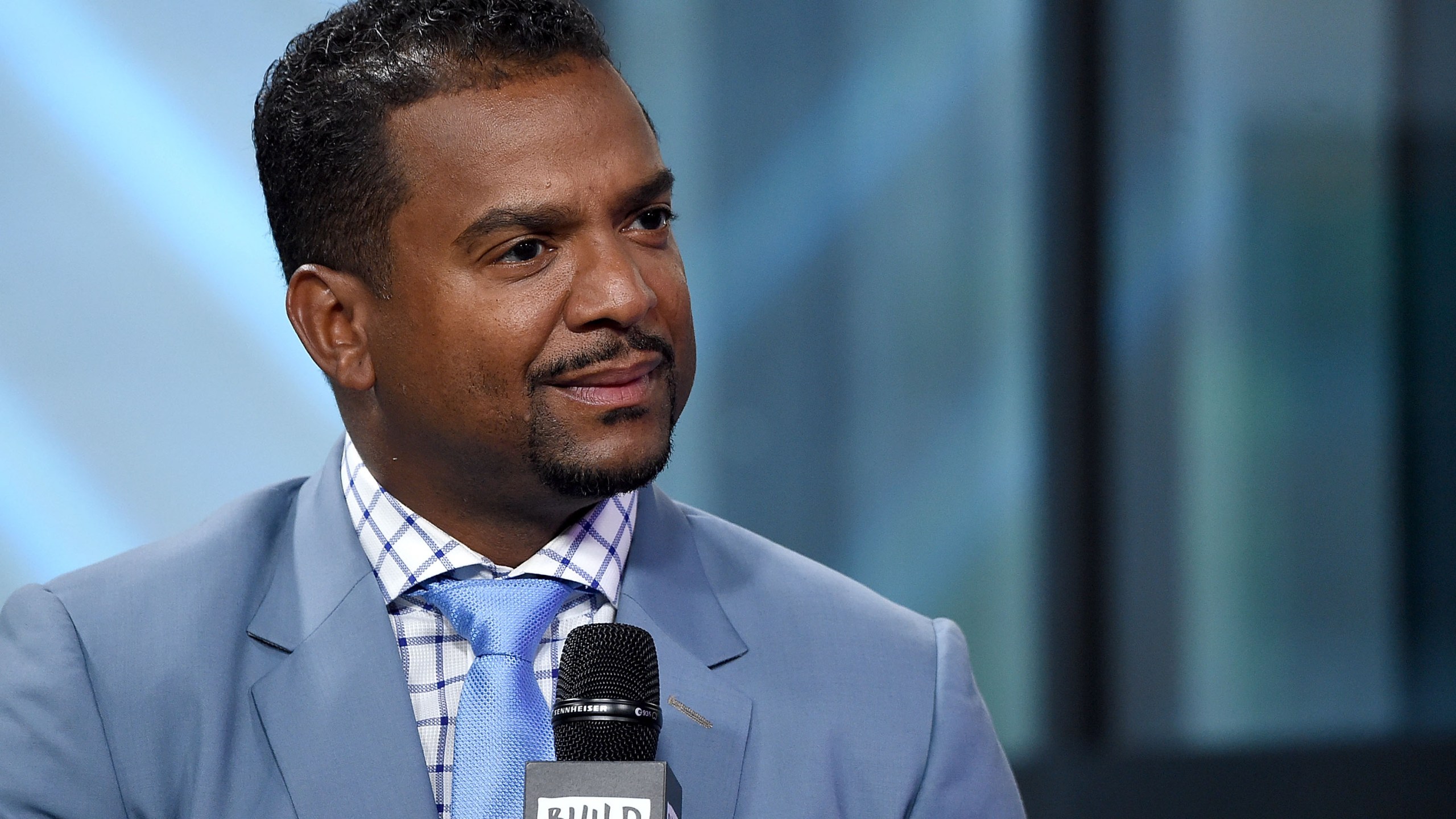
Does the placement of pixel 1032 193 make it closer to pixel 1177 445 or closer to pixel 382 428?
pixel 1177 445

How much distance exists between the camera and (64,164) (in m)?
2.40

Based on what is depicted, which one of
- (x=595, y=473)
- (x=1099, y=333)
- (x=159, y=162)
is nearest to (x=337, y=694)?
(x=595, y=473)

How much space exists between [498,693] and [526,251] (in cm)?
45

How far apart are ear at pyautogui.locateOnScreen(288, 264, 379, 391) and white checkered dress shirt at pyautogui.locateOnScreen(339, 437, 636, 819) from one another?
5.2 inches

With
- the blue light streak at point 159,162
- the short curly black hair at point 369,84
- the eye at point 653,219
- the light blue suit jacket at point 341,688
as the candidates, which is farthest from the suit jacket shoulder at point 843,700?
the blue light streak at point 159,162

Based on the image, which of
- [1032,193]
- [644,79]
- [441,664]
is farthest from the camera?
[1032,193]

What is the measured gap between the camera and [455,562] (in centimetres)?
159

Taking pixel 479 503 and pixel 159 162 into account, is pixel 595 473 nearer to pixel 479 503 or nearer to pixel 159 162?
pixel 479 503

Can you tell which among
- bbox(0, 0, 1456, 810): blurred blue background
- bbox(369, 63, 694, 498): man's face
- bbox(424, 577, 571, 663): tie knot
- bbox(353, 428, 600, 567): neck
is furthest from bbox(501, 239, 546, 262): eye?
bbox(0, 0, 1456, 810): blurred blue background

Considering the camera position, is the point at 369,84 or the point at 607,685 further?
the point at 369,84

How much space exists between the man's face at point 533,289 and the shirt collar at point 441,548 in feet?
0.40

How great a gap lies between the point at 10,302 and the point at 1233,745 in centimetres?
297

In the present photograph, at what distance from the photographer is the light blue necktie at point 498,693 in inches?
56.5

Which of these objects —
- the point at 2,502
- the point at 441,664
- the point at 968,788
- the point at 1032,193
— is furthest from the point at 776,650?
the point at 1032,193
